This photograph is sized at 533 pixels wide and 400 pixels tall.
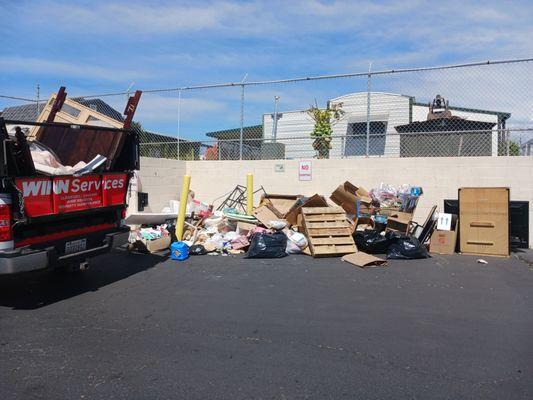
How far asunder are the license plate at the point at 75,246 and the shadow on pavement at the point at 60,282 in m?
0.47

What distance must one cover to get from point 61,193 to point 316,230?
488 cm

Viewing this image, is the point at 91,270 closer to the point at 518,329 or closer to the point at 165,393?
the point at 165,393

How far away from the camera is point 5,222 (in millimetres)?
4938

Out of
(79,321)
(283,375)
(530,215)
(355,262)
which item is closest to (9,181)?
(79,321)

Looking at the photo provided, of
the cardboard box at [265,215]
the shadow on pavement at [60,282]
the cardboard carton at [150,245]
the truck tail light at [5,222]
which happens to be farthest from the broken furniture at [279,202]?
the truck tail light at [5,222]

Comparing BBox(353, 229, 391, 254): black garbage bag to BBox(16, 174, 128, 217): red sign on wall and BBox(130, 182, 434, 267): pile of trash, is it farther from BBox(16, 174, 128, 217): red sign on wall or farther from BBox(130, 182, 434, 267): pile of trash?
BBox(16, 174, 128, 217): red sign on wall

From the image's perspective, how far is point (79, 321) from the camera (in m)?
4.91

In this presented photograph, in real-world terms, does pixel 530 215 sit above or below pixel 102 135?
below

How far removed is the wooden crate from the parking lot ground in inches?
51.5

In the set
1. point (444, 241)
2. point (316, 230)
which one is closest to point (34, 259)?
point (316, 230)

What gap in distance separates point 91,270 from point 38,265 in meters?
2.26

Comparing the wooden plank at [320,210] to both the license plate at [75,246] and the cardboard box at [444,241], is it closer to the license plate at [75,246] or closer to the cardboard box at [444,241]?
the cardboard box at [444,241]

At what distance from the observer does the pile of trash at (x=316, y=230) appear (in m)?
8.63

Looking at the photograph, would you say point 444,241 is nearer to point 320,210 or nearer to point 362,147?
point 320,210
